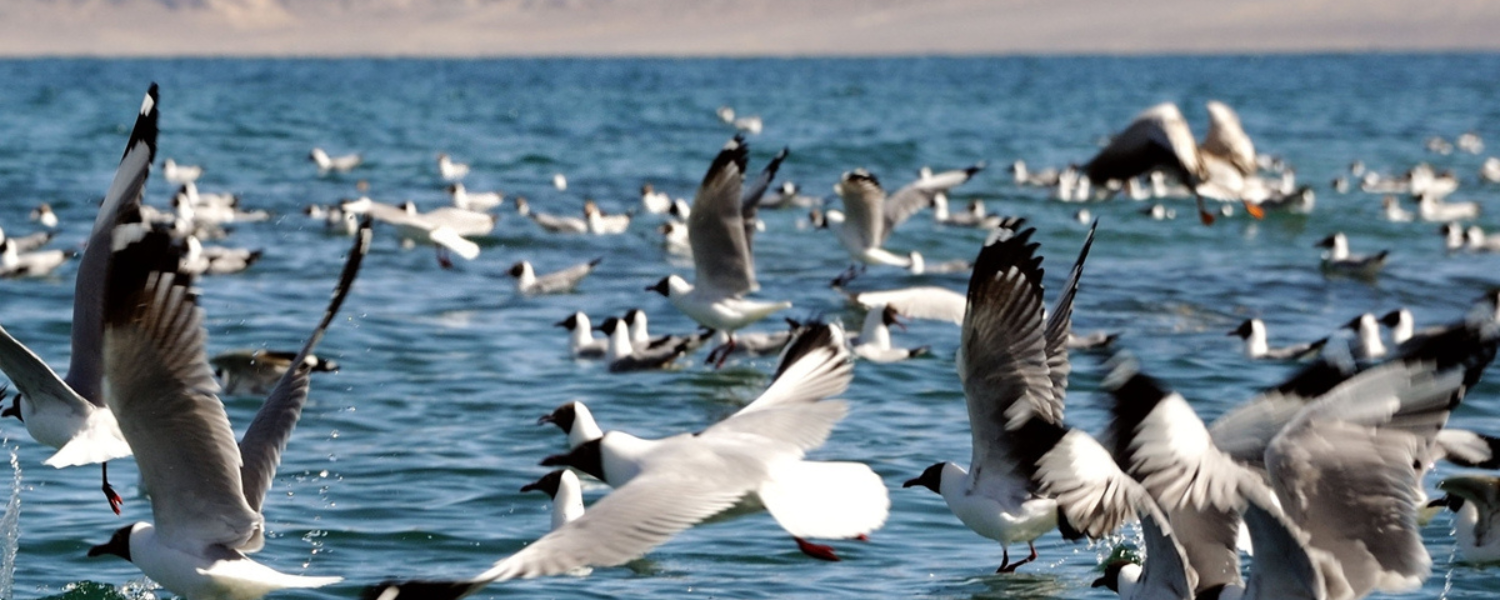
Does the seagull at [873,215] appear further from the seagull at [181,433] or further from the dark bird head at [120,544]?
the dark bird head at [120,544]

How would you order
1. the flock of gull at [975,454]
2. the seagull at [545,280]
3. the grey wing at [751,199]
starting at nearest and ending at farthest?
the flock of gull at [975,454], the grey wing at [751,199], the seagull at [545,280]

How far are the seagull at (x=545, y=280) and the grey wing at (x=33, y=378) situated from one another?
31.1ft

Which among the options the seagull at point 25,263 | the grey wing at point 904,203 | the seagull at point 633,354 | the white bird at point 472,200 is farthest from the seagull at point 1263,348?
the white bird at point 472,200

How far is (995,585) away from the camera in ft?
23.7

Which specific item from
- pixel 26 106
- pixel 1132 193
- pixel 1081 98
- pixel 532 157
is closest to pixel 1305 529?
pixel 1132 193

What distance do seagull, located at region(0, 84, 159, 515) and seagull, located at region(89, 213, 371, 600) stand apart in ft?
1.39

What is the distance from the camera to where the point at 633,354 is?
12516mm

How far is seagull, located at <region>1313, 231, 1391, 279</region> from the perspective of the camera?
59.2 feet

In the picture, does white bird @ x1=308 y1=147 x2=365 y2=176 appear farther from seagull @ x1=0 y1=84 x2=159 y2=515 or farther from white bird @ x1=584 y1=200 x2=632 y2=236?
seagull @ x1=0 y1=84 x2=159 y2=515

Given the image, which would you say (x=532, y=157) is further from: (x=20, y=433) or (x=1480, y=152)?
(x=20, y=433)

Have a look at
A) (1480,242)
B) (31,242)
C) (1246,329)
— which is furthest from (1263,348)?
(31,242)

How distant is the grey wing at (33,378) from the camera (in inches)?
235

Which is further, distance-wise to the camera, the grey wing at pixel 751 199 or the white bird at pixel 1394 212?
the white bird at pixel 1394 212

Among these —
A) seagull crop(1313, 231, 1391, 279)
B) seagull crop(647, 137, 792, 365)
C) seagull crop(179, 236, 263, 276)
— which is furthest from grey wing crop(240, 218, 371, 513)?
seagull crop(1313, 231, 1391, 279)
